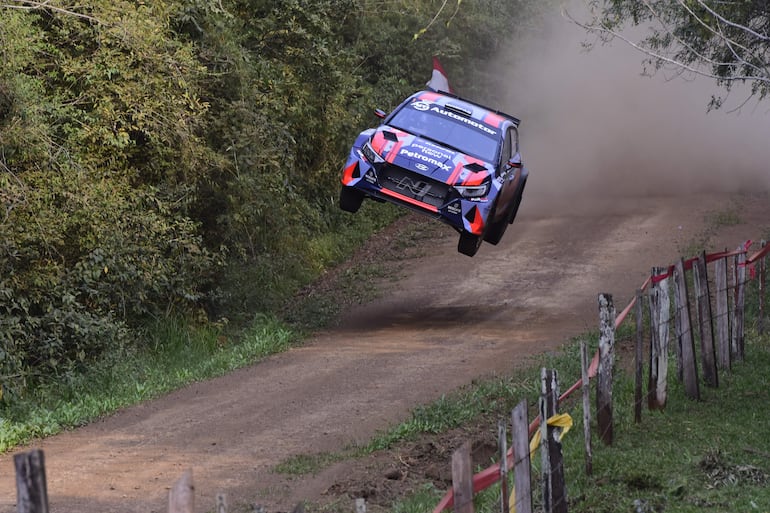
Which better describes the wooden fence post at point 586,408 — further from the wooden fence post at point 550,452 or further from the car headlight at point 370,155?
the car headlight at point 370,155

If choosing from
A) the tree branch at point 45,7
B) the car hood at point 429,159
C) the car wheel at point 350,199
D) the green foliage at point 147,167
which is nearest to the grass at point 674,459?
the car hood at point 429,159

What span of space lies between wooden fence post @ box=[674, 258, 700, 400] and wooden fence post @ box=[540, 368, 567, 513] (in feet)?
13.7

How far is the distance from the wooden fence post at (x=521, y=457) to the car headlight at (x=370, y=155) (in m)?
8.68

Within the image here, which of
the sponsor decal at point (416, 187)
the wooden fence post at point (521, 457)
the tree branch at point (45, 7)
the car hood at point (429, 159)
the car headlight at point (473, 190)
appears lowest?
the wooden fence post at point (521, 457)

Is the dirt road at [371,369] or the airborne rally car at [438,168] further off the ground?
the airborne rally car at [438,168]

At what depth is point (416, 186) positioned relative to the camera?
14500mm

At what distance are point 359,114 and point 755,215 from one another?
887 cm

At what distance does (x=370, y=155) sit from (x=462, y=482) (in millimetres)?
9552

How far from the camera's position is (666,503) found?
26.8 ft

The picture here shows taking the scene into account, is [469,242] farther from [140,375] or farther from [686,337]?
[140,375]

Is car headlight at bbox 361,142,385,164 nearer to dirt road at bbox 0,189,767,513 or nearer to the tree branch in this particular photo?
dirt road at bbox 0,189,767,513

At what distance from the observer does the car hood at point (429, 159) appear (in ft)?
47.5

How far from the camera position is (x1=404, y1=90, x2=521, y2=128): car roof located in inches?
642

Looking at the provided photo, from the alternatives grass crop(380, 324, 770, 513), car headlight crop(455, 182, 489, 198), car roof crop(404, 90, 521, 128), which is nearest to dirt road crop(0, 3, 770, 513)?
grass crop(380, 324, 770, 513)
